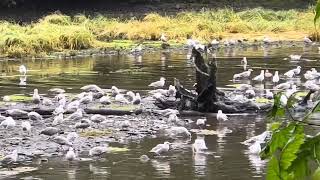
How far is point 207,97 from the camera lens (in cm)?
1366

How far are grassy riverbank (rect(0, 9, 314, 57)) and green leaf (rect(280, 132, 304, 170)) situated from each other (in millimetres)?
29916

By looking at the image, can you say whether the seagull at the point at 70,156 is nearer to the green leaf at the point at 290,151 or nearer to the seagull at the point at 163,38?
the green leaf at the point at 290,151

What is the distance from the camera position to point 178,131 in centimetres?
1127

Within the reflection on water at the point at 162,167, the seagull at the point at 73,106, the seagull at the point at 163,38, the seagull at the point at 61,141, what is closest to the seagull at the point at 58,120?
the seagull at the point at 73,106

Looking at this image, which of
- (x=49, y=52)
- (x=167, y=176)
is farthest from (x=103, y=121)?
(x=49, y=52)

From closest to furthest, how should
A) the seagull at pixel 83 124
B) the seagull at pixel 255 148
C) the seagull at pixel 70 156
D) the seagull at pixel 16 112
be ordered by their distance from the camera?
the seagull at pixel 70 156, the seagull at pixel 255 148, the seagull at pixel 83 124, the seagull at pixel 16 112

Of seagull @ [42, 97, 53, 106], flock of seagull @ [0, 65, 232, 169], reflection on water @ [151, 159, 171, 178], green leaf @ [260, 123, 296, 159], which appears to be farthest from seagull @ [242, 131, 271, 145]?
green leaf @ [260, 123, 296, 159]

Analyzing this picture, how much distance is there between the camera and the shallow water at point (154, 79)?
8.45m

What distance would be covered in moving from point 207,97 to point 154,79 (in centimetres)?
712

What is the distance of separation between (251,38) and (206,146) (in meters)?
29.9

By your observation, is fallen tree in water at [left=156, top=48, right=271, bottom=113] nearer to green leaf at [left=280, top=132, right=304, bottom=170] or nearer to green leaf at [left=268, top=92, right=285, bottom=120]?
green leaf at [left=268, top=92, right=285, bottom=120]

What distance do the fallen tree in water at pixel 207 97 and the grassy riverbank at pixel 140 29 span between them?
1818 cm

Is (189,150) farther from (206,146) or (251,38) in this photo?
(251,38)

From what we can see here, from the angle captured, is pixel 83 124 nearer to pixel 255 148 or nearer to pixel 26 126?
pixel 26 126
